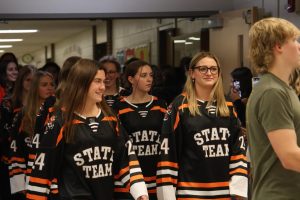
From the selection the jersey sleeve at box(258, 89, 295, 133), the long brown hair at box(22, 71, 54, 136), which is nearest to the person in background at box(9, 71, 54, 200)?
the long brown hair at box(22, 71, 54, 136)

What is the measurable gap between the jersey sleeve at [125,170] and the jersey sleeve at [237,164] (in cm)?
73

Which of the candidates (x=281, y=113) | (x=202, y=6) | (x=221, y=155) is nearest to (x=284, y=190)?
(x=281, y=113)

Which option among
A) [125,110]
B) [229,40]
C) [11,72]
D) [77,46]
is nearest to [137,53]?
[229,40]

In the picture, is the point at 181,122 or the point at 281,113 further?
the point at 181,122

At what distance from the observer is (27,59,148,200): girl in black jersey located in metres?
3.55

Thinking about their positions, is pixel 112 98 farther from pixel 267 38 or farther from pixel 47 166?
pixel 267 38

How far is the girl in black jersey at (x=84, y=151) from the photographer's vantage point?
3.55m

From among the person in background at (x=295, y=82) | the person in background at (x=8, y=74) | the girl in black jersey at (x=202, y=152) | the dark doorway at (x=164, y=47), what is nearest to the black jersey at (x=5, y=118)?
the person in background at (x=8, y=74)

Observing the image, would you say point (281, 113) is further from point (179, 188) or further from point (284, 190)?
point (179, 188)

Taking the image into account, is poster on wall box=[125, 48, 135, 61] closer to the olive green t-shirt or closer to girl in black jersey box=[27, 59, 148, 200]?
girl in black jersey box=[27, 59, 148, 200]

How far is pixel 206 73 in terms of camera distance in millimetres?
4215

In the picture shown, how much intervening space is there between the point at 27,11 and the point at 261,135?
5.29 meters

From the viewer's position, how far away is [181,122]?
162 inches

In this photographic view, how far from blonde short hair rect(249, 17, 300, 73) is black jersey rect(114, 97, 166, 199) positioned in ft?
7.63
